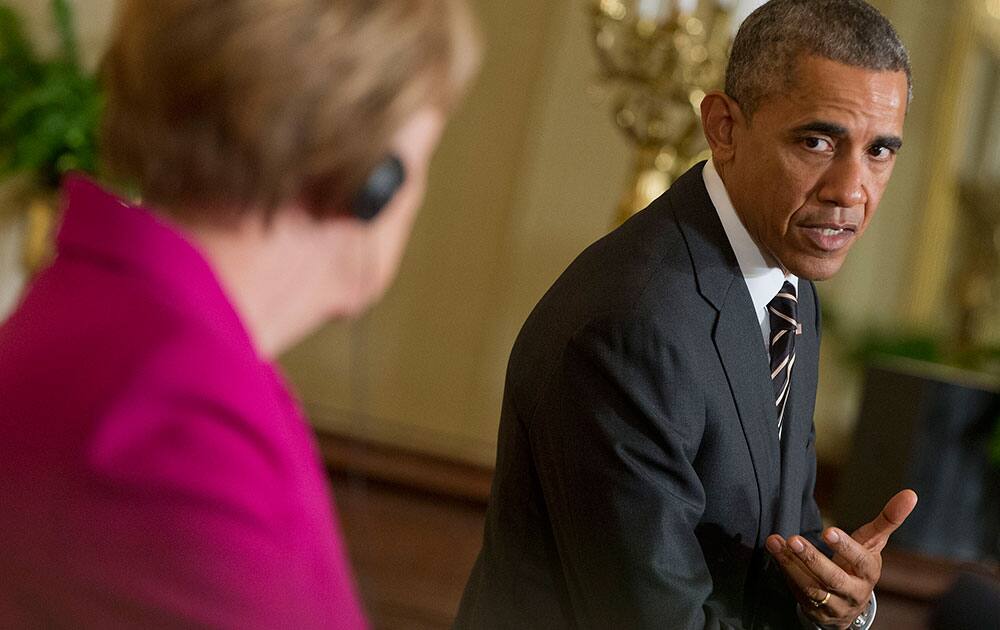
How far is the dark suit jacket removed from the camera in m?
1.73

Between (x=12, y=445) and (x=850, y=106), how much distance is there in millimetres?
1213

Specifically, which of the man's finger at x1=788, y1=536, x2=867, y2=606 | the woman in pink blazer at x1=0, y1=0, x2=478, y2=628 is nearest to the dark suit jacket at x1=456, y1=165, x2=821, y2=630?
the man's finger at x1=788, y1=536, x2=867, y2=606

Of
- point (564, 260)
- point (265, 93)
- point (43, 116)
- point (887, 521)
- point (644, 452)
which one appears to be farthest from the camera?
point (564, 260)

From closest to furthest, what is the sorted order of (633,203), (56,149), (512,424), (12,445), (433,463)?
(12,445) < (512,424) < (633,203) < (56,149) < (433,463)

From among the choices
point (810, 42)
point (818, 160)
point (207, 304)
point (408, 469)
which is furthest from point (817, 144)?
point (408, 469)

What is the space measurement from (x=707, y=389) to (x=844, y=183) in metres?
0.33

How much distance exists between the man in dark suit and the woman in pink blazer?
0.68 m

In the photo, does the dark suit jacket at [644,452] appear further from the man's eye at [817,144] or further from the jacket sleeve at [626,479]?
the man's eye at [817,144]

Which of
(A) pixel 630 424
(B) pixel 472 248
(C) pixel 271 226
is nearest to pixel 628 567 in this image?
(A) pixel 630 424

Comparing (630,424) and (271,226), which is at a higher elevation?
(271,226)

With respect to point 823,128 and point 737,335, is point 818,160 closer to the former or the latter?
point 823,128

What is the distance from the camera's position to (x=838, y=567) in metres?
1.77

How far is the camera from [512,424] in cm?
186

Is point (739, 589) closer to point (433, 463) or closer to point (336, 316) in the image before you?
point (336, 316)
